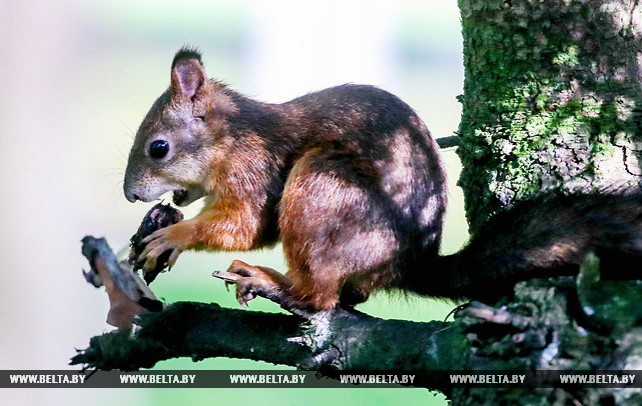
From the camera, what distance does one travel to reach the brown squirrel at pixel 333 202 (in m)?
2.60

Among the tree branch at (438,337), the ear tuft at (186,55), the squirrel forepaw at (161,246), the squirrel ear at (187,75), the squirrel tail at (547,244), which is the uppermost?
the ear tuft at (186,55)

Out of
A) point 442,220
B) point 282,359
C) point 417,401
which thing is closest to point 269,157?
point 442,220

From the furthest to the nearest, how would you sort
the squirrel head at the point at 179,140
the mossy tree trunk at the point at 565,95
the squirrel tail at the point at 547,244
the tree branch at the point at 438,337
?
1. the squirrel head at the point at 179,140
2. the mossy tree trunk at the point at 565,95
3. the squirrel tail at the point at 547,244
4. the tree branch at the point at 438,337

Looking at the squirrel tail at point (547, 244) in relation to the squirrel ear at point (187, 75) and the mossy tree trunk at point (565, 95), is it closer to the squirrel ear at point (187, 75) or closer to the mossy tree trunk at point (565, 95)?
the mossy tree trunk at point (565, 95)

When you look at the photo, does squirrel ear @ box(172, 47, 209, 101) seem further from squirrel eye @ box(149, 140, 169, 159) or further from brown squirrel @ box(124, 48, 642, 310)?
squirrel eye @ box(149, 140, 169, 159)

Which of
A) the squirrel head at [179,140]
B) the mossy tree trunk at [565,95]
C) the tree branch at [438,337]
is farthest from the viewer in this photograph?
the squirrel head at [179,140]

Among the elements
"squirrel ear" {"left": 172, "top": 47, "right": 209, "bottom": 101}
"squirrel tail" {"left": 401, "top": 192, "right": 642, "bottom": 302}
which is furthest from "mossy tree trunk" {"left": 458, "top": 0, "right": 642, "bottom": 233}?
"squirrel ear" {"left": 172, "top": 47, "right": 209, "bottom": 101}

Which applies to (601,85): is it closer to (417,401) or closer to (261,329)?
(261,329)

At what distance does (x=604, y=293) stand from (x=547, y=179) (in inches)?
29.7

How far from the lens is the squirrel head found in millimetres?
3418

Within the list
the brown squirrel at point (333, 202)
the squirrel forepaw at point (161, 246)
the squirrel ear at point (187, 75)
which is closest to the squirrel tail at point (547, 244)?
the brown squirrel at point (333, 202)

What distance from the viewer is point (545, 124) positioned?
9.70 ft

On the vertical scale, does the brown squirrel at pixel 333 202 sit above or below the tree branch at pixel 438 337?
above

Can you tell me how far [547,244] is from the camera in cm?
255
